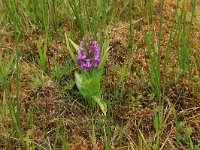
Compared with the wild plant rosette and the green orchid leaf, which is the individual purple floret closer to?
the wild plant rosette

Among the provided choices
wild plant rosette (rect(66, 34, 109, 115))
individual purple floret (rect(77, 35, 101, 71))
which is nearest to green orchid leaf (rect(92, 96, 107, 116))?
wild plant rosette (rect(66, 34, 109, 115))

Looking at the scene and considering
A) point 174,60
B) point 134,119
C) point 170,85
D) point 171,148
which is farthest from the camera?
point 174,60

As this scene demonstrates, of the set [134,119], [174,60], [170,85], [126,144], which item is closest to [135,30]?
[174,60]

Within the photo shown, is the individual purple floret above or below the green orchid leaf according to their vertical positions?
above

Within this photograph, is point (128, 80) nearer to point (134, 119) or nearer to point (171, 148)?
point (134, 119)

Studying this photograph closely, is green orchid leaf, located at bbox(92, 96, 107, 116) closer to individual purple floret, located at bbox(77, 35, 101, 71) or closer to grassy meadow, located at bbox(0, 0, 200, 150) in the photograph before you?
grassy meadow, located at bbox(0, 0, 200, 150)

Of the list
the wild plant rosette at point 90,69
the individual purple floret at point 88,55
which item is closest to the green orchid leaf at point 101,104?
the wild plant rosette at point 90,69

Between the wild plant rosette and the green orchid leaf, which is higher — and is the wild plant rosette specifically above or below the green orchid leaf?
above
